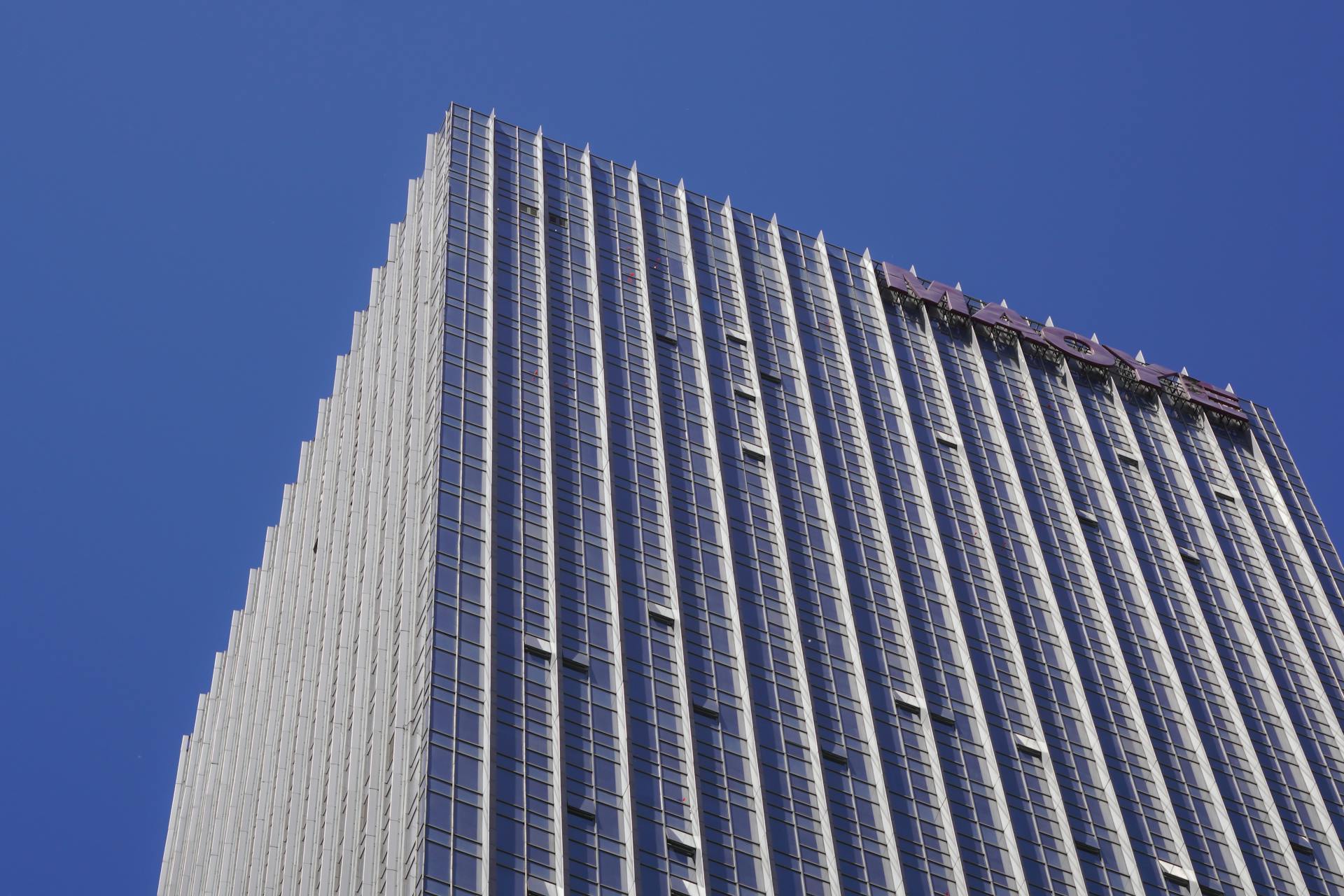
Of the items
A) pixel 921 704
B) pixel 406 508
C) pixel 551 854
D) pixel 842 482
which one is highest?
pixel 842 482

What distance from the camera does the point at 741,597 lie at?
327 ft

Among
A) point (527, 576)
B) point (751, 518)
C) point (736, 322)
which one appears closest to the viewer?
point (527, 576)

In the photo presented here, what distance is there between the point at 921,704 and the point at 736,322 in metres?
30.1

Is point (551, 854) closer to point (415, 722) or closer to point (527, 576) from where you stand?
point (415, 722)

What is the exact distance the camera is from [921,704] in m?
99.3

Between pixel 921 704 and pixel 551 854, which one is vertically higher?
pixel 921 704

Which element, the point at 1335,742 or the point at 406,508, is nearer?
the point at 406,508

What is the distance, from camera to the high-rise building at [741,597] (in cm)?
8744

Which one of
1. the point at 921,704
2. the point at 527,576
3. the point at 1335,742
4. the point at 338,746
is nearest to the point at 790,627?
the point at 921,704

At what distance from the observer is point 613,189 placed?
128m

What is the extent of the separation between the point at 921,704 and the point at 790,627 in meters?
6.79

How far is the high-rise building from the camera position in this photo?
287 ft

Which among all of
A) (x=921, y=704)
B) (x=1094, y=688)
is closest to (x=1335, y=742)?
(x=1094, y=688)

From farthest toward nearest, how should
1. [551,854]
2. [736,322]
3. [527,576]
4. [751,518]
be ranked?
1. [736,322]
2. [751,518]
3. [527,576]
4. [551,854]
